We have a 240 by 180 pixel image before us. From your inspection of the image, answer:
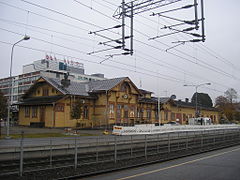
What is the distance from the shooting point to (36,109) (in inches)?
1751

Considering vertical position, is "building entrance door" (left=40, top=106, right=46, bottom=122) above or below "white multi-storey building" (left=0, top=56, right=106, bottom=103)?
below

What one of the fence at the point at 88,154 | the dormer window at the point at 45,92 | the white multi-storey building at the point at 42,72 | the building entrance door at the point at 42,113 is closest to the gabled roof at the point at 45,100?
the dormer window at the point at 45,92

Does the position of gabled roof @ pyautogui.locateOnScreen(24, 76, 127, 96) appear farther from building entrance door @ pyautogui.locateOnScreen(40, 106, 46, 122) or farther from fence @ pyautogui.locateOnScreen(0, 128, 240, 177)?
fence @ pyautogui.locateOnScreen(0, 128, 240, 177)

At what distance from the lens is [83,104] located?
4244 centimetres

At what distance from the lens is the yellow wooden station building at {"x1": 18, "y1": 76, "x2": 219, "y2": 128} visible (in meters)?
41.6

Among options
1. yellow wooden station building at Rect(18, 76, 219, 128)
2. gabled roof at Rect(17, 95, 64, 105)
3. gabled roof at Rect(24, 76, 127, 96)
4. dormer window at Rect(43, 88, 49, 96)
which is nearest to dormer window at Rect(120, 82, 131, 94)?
yellow wooden station building at Rect(18, 76, 219, 128)

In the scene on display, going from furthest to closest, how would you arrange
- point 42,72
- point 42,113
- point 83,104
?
point 42,72
point 42,113
point 83,104

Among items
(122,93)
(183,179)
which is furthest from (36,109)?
(183,179)

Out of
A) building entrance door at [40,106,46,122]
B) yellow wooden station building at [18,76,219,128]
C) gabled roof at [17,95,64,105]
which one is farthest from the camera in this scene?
building entrance door at [40,106,46,122]

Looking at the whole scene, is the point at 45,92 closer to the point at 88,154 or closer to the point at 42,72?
the point at 88,154

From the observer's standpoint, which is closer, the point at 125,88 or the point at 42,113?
the point at 42,113

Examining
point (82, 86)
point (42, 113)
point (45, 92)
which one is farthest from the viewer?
point (82, 86)

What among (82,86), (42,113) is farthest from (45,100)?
(82,86)

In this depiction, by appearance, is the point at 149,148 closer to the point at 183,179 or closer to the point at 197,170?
the point at 197,170
